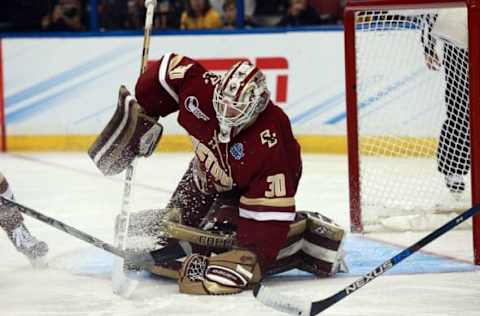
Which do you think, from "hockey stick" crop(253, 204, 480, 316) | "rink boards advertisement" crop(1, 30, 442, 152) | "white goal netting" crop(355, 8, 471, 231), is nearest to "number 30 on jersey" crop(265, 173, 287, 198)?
"hockey stick" crop(253, 204, 480, 316)

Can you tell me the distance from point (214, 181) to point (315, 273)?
45 cm

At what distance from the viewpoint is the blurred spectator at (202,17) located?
7.17 meters

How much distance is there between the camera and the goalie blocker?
3.52 metres

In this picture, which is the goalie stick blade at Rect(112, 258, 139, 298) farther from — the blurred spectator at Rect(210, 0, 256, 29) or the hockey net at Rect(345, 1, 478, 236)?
the blurred spectator at Rect(210, 0, 256, 29)

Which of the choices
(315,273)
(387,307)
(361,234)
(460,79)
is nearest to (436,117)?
(460,79)

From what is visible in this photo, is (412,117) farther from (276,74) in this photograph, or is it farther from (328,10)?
(328,10)

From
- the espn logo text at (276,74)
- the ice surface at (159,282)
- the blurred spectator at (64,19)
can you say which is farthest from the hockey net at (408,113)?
the blurred spectator at (64,19)

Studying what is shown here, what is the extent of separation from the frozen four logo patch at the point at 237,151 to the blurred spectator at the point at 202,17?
3.65 m

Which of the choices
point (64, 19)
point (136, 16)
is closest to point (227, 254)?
point (136, 16)

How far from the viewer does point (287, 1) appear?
7293 mm

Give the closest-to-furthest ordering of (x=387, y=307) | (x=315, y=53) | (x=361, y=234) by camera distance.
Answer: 1. (x=387, y=307)
2. (x=361, y=234)
3. (x=315, y=53)

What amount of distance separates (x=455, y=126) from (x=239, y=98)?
162cm

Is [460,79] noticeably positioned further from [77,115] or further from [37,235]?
[77,115]

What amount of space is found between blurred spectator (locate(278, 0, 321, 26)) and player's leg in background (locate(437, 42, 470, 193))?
7.25ft
